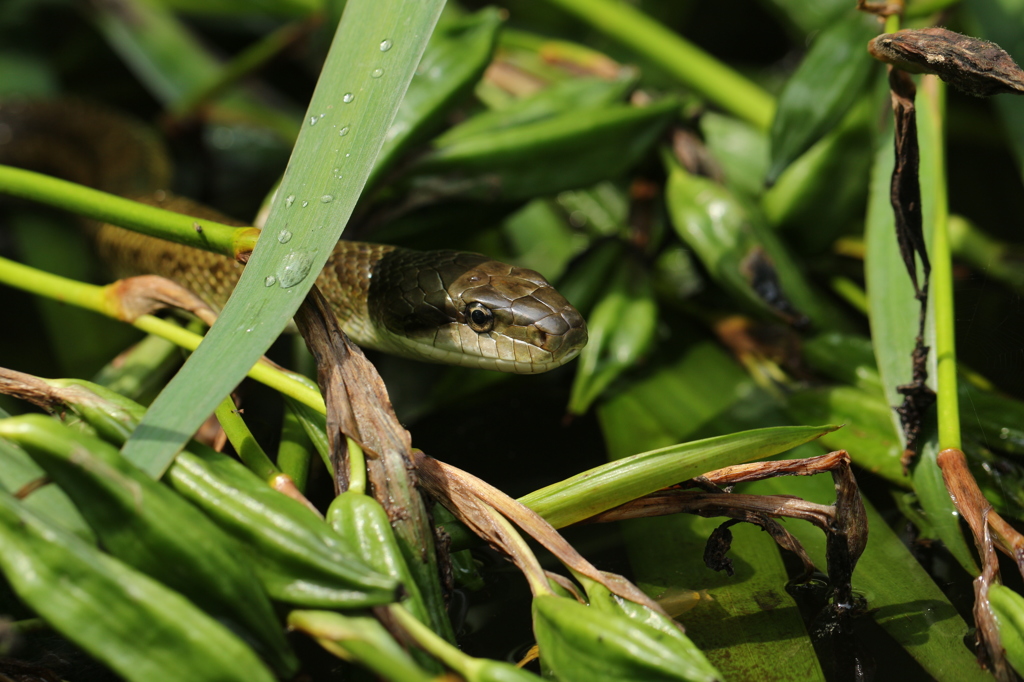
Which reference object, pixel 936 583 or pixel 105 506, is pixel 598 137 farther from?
pixel 105 506

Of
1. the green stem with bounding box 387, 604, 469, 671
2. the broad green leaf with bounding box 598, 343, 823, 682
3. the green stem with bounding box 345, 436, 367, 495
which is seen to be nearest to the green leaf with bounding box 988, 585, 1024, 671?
the broad green leaf with bounding box 598, 343, 823, 682

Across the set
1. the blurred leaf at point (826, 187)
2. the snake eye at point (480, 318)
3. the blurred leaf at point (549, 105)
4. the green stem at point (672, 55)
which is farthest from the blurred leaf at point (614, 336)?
the green stem at point (672, 55)

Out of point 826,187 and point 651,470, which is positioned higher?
point 826,187

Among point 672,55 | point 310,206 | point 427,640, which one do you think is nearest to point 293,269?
point 310,206

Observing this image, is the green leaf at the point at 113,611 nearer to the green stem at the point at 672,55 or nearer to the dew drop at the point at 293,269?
the dew drop at the point at 293,269

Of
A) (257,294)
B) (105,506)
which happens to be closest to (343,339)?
(257,294)

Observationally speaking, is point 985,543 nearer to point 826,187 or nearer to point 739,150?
point 826,187
